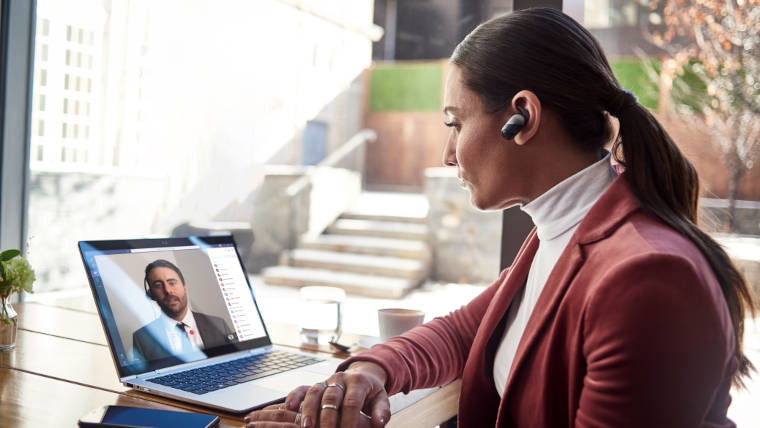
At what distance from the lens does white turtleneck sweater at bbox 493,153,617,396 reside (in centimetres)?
94

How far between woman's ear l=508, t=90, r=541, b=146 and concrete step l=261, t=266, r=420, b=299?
2.64m

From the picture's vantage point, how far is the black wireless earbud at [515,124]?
0.89 metres

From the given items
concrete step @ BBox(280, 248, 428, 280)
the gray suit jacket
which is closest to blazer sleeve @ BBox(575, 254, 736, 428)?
the gray suit jacket

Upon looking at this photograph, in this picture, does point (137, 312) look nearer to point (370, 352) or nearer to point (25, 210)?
point (370, 352)

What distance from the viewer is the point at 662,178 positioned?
846mm

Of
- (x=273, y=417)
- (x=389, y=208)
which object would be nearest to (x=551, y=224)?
(x=273, y=417)

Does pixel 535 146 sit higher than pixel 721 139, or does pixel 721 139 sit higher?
pixel 721 139

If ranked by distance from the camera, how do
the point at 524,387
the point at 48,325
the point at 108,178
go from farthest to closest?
1. the point at 108,178
2. the point at 48,325
3. the point at 524,387

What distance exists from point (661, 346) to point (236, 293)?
864mm

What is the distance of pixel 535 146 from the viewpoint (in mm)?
926

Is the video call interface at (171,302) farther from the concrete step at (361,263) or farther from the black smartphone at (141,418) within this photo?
the concrete step at (361,263)

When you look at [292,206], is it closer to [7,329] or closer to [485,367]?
[7,329]

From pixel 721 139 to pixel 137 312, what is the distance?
4.75 metres

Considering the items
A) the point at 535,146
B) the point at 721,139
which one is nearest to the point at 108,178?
the point at 535,146
